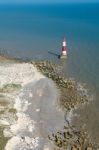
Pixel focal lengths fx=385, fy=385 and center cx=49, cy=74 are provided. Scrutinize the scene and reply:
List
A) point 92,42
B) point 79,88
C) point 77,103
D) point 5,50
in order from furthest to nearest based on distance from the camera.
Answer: point 92,42
point 5,50
point 79,88
point 77,103

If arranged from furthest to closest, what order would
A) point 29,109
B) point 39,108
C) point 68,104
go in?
point 68,104
point 39,108
point 29,109

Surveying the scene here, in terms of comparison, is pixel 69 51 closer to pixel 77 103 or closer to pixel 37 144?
pixel 77 103

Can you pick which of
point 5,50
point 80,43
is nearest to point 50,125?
point 5,50

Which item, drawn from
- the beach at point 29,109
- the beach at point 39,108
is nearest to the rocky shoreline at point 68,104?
the beach at point 39,108

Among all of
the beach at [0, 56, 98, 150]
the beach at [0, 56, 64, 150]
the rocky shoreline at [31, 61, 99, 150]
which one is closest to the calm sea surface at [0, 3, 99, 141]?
the rocky shoreline at [31, 61, 99, 150]

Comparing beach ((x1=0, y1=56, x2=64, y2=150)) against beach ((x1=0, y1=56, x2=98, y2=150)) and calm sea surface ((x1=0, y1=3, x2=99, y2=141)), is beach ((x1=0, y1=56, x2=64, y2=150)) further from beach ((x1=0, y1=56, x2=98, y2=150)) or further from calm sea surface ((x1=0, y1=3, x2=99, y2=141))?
calm sea surface ((x1=0, y1=3, x2=99, y2=141))

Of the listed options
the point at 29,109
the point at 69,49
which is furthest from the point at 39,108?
the point at 69,49

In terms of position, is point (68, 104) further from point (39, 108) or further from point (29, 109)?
point (29, 109)

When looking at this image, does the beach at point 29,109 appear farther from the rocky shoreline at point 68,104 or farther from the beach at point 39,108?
the rocky shoreline at point 68,104
